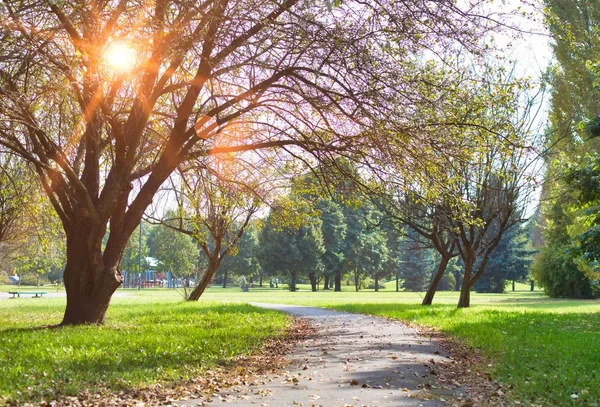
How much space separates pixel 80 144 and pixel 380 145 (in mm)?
9478

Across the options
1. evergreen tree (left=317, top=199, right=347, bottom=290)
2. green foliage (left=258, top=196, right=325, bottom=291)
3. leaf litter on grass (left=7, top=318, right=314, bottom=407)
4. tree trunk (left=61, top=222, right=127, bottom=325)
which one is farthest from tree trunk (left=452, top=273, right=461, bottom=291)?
leaf litter on grass (left=7, top=318, right=314, bottom=407)

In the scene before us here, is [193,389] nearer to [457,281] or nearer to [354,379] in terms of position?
[354,379]

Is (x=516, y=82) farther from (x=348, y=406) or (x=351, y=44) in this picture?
(x=348, y=406)

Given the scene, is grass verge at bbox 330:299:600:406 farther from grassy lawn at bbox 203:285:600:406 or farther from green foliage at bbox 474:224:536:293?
green foliage at bbox 474:224:536:293

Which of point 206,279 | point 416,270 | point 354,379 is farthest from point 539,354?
point 416,270

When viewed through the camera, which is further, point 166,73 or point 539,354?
point 166,73

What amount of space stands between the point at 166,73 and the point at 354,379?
26.5 feet

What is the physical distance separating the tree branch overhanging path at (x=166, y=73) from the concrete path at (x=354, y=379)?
4257 mm

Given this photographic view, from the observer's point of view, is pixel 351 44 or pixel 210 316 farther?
pixel 210 316

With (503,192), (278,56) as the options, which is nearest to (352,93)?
(278,56)

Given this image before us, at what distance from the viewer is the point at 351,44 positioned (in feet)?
31.8

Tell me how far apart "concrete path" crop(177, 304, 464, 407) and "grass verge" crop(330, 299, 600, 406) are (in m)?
0.95

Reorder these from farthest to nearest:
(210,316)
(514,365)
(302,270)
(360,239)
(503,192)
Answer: (360,239)
(302,270)
(503,192)
(210,316)
(514,365)

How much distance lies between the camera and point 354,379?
827cm
